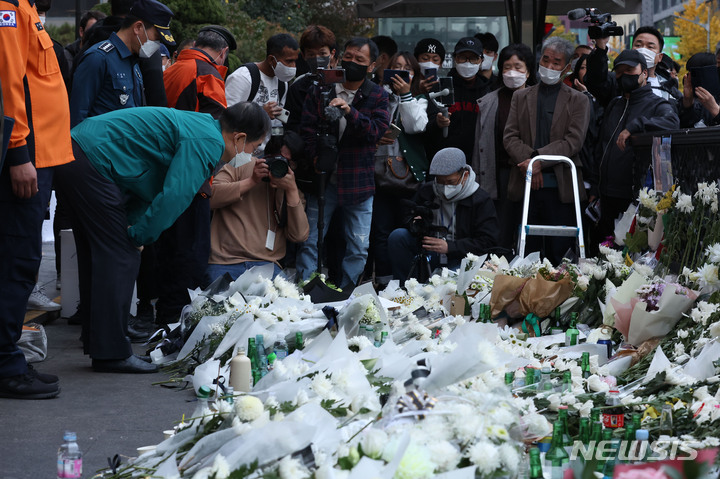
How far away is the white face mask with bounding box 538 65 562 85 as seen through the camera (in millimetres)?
8133

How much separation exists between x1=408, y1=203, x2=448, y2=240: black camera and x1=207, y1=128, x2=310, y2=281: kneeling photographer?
0.85 m

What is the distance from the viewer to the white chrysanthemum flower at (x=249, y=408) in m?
3.01

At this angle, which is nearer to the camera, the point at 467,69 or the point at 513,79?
the point at 513,79

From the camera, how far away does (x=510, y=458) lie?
2701 millimetres

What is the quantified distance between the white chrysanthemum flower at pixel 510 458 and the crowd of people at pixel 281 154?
2.96m

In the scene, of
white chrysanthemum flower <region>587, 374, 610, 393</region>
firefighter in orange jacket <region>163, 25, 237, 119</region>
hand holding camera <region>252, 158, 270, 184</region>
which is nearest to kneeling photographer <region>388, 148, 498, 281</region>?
hand holding camera <region>252, 158, 270, 184</region>

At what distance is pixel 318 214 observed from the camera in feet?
25.2

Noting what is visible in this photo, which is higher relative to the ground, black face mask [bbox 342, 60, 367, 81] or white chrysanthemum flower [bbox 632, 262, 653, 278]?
black face mask [bbox 342, 60, 367, 81]

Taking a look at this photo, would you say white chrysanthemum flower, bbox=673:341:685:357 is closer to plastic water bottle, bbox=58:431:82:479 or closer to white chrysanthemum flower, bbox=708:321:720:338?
white chrysanthemum flower, bbox=708:321:720:338

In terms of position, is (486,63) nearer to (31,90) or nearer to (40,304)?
(40,304)

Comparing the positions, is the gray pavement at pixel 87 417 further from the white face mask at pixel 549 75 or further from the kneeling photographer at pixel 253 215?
the white face mask at pixel 549 75

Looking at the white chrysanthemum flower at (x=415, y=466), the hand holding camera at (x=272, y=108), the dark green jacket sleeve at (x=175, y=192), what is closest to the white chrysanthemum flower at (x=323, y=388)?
the white chrysanthemum flower at (x=415, y=466)

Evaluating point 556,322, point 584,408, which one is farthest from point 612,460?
point 556,322

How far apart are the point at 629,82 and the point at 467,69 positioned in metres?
1.50
